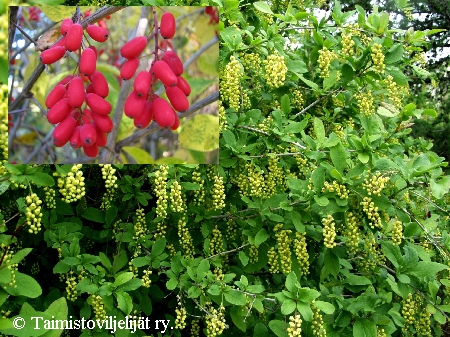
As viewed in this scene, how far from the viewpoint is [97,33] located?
76.8 inches

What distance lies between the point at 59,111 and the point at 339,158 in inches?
56.3

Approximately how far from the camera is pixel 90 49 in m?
1.89

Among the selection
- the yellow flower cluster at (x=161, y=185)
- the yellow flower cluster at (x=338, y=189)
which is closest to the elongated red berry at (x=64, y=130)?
the yellow flower cluster at (x=161, y=185)

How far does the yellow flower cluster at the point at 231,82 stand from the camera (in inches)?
103

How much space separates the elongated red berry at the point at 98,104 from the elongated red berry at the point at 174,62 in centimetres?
30

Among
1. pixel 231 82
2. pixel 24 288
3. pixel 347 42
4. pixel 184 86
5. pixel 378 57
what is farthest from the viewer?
pixel 347 42

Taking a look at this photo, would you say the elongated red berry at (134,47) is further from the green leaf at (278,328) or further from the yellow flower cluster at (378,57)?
the green leaf at (278,328)

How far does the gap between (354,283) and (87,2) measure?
2.56 metres

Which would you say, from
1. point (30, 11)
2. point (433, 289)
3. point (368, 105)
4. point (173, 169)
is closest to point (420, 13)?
point (368, 105)

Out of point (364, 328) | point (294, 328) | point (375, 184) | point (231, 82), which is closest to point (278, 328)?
point (294, 328)

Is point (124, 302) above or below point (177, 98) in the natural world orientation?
below

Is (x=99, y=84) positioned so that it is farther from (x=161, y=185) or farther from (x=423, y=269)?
(x=423, y=269)

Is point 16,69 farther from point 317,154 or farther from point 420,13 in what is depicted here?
point 420,13

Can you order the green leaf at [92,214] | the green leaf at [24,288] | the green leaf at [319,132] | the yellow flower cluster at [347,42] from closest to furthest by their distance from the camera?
the green leaf at [24,288] → the green leaf at [319,132] → the green leaf at [92,214] → the yellow flower cluster at [347,42]
